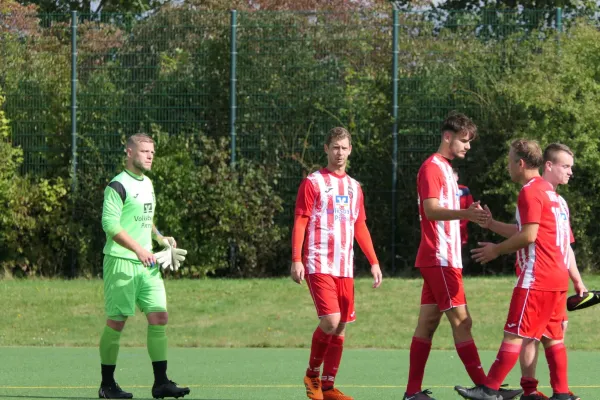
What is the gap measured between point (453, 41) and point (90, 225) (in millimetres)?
6248

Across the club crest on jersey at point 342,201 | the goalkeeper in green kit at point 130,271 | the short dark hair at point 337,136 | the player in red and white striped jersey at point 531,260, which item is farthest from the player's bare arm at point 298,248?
the player in red and white striped jersey at point 531,260

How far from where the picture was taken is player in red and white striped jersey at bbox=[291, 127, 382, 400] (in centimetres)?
853

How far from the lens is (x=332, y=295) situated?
8531 mm

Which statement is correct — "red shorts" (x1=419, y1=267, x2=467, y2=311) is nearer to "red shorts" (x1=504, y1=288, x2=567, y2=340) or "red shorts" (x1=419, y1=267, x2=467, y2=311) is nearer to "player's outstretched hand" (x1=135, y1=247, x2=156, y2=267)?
"red shorts" (x1=504, y1=288, x2=567, y2=340)

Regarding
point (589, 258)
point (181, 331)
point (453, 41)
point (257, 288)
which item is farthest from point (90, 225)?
point (589, 258)

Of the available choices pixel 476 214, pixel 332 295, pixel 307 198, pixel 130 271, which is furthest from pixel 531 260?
pixel 130 271

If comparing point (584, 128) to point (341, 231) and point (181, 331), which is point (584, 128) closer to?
point (181, 331)

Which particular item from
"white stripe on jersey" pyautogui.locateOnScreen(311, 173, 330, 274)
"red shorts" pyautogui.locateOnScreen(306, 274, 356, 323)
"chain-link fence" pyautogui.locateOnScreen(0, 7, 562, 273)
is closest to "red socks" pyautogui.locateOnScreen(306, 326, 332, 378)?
"red shorts" pyautogui.locateOnScreen(306, 274, 356, 323)

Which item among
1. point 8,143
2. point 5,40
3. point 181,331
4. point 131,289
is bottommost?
point 181,331

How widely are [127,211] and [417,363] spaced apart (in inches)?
97.2

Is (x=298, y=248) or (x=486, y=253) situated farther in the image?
(x=298, y=248)

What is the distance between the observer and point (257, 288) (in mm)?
16438

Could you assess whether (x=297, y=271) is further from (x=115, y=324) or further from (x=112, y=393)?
(x=112, y=393)

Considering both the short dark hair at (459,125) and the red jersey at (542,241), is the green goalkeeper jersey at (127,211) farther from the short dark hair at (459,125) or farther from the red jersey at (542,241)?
the red jersey at (542,241)
